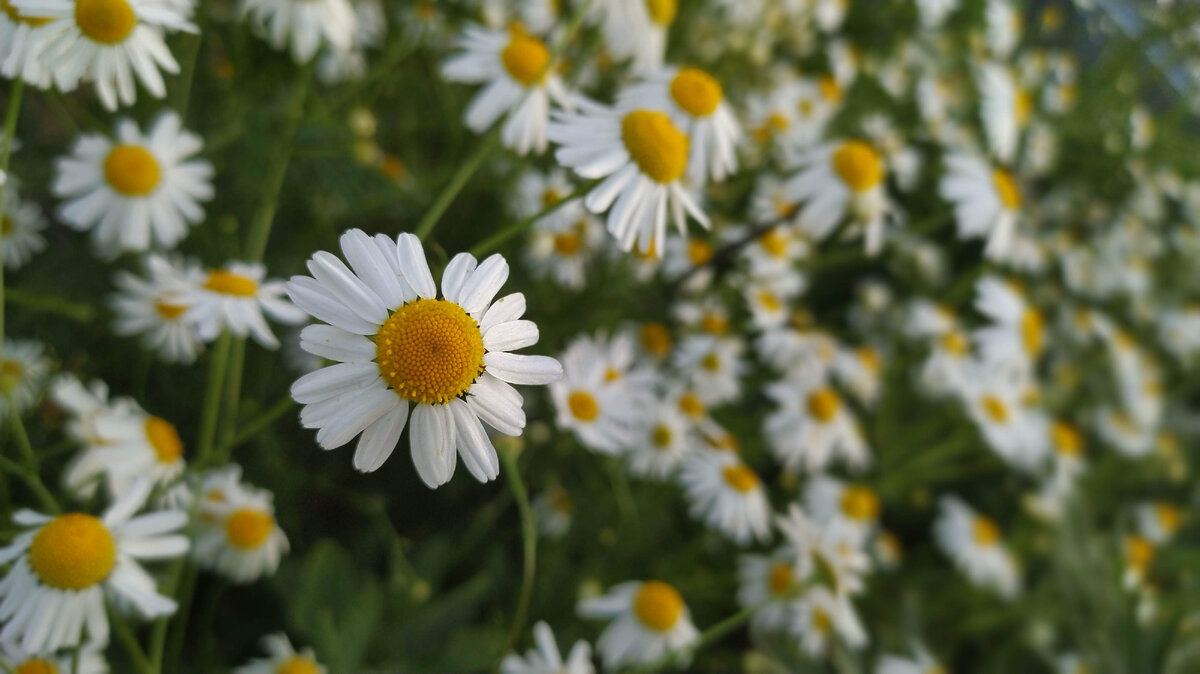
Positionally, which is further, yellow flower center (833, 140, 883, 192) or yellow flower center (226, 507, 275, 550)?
yellow flower center (833, 140, 883, 192)

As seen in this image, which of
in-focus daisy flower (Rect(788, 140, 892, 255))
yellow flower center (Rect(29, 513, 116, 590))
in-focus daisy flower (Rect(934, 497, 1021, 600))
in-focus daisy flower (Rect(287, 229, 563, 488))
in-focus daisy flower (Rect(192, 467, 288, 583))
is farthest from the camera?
in-focus daisy flower (Rect(934, 497, 1021, 600))

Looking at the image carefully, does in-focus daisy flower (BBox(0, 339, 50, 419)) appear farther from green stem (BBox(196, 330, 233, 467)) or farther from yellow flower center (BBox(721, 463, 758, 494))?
yellow flower center (BBox(721, 463, 758, 494))

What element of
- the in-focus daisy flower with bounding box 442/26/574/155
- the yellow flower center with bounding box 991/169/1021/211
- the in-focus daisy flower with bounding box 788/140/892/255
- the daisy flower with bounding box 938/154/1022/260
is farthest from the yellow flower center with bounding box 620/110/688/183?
the yellow flower center with bounding box 991/169/1021/211

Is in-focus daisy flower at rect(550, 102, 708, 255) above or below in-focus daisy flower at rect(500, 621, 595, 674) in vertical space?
above

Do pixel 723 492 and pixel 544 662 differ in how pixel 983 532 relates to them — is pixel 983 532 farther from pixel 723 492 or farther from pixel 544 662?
pixel 544 662

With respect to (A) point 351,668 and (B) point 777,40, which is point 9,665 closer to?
(A) point 351,668

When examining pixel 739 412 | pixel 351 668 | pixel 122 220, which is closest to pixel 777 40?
pixel 739 412
